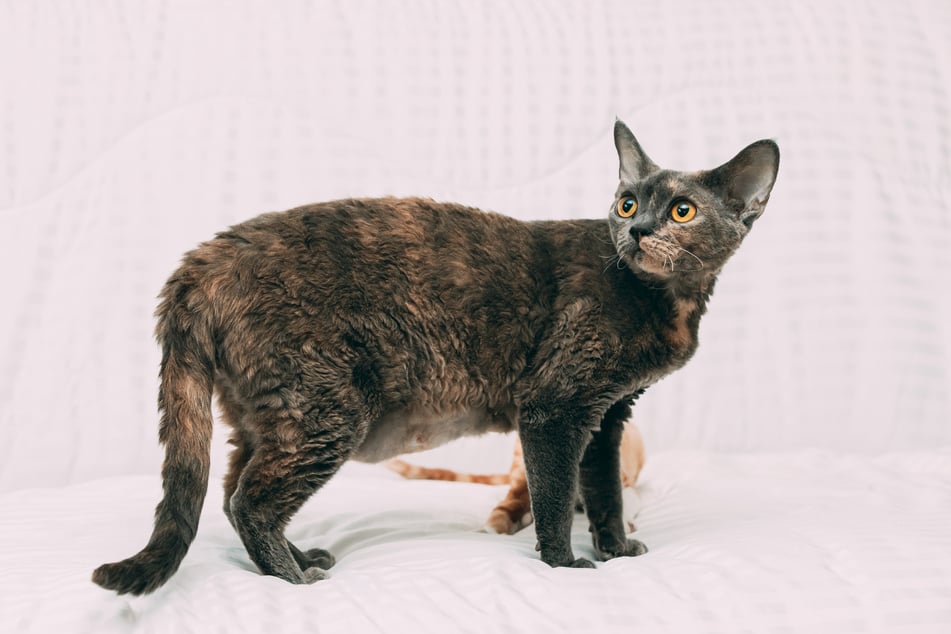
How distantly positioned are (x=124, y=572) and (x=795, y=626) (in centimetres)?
104

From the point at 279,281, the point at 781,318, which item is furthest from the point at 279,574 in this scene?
the point at 781,318

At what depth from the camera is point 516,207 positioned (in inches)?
127

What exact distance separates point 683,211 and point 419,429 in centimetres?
67

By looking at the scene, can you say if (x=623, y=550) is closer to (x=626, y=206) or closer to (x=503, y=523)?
(x=503, y=523)

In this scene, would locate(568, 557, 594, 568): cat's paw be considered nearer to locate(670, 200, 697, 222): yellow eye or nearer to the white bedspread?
the white bedspread

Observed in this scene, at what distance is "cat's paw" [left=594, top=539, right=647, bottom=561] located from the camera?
2062 millimetres

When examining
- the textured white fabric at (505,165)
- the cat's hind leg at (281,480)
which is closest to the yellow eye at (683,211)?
the cat's hind leg at (281,480)

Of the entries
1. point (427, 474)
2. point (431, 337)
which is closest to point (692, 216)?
point (431, 337)

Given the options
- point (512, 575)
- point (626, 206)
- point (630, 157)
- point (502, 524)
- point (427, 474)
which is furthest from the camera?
point (427, 474)

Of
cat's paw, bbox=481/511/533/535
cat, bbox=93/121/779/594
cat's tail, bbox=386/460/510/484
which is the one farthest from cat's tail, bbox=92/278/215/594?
cat's tail, bbox=386/460/510/484

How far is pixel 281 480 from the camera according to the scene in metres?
1.78

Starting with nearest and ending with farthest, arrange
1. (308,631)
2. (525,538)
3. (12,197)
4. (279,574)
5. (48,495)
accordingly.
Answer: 1. (308,631)
2. (279,574)
3. (525,538)
4. (48,495)
5. (12,197)

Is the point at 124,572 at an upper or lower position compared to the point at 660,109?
lower

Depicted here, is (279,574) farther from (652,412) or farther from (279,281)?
(652,412)
